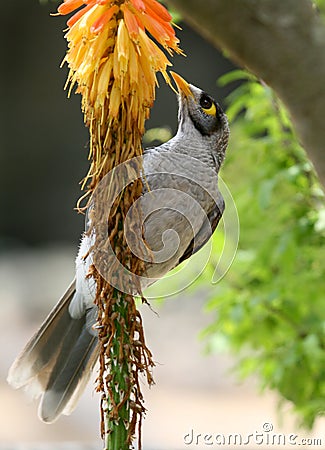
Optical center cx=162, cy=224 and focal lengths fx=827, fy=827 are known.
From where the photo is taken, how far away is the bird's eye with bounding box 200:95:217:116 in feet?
7.14

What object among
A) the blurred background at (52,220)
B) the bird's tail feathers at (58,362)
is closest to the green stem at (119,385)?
the bird's tail feathers at (58,362)

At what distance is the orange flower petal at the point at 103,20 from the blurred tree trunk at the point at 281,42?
0.26 meters

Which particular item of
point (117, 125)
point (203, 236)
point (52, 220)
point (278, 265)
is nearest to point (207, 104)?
point (203, 236)

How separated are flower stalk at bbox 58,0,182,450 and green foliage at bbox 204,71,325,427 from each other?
1.03 meters

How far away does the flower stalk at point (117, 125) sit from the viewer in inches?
54.6

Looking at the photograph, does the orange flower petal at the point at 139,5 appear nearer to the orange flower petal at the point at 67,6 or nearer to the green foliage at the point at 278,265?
the orange flower petal at the point at 67,6

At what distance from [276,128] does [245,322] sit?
685mm

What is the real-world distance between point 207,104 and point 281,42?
3.51 feet

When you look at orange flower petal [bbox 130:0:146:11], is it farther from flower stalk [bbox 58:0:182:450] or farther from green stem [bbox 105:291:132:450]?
green stem [bbox 105:291:132:450]

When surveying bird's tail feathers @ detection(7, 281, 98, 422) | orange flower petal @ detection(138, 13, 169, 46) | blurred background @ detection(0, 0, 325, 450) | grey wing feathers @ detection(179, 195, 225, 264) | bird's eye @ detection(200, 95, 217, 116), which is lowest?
bird's tail feathers @ detection(7, 281, 98, 422)

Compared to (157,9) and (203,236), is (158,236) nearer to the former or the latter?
(203,236)

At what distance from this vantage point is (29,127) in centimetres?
799

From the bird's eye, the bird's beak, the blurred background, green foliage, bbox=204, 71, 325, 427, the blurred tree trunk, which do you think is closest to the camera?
the blurred tree trunk

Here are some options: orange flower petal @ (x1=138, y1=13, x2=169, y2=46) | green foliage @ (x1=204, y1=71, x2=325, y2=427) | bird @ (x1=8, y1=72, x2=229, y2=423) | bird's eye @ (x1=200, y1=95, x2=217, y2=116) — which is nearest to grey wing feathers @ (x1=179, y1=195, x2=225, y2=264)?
bird @ (x1=8, y1=72, x2=229, y2=423)
